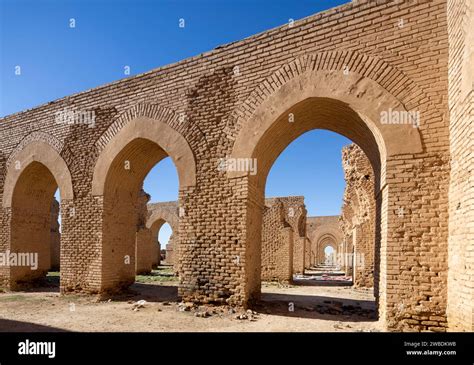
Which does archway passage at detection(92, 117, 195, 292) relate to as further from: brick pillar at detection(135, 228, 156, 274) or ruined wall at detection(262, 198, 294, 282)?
brick pillar at detection(135, 228, 156, 274)

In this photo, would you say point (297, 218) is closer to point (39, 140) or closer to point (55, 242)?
point (39, 140)

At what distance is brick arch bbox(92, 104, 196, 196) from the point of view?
7.71 m

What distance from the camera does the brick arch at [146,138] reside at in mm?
7707

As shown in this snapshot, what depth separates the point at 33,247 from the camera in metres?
11.6

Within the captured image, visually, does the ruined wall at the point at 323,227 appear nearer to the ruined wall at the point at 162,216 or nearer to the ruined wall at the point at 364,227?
the ruined wall at the point at 162,216

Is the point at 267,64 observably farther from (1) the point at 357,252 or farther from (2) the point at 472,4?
(1) the point at 357,252

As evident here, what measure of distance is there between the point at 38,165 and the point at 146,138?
4815 mm

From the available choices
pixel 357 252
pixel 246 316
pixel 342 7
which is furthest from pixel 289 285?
pixel 342 7

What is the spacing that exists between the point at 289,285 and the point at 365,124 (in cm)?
833

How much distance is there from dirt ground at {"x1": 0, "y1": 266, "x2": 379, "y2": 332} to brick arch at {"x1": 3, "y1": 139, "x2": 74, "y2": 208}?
3.04m

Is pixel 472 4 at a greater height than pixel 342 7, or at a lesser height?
lesser

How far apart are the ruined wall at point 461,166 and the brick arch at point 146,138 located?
16.1 feet
